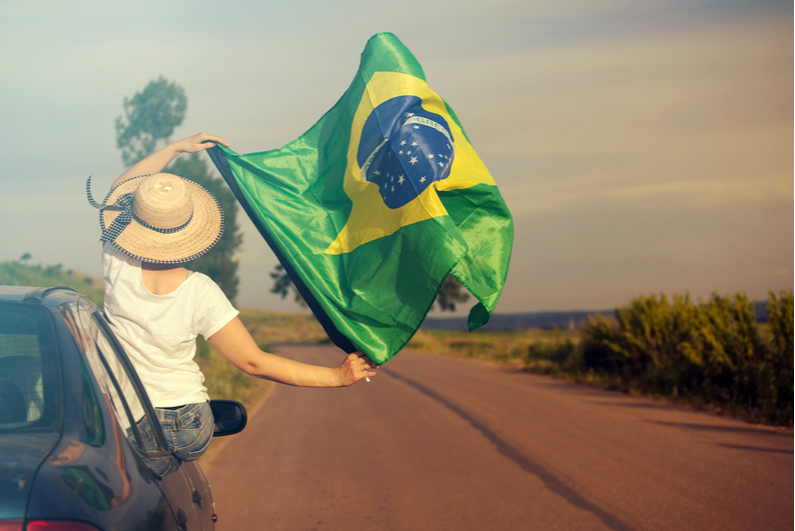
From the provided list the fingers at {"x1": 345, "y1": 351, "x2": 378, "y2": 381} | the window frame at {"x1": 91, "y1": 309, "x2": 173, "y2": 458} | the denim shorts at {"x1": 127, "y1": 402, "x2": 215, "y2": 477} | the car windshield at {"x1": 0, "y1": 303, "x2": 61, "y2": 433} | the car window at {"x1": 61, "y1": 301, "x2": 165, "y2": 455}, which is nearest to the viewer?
the car windshield at {"x1": 0, "y1": 303, "x2": 61, "y2": 433}

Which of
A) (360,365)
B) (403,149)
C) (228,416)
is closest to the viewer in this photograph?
(228,416)

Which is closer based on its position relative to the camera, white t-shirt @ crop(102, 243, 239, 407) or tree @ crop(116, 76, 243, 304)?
white t-shirt @ crop(102, 243, 239, 407)

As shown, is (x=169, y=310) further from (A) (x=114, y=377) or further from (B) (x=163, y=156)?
(B) (x=163, y=156)

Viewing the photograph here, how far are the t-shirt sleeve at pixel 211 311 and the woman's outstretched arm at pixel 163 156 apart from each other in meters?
0.83

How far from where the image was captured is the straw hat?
277 centimetres

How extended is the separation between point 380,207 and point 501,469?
544 cm

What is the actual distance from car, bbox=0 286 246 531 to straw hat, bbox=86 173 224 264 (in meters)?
0.31

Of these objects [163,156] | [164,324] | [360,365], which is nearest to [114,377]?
[164,324]

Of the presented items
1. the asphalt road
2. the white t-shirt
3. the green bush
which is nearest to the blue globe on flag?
the white t-shirt

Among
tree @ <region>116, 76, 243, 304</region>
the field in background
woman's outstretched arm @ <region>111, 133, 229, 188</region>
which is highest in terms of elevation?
tree @ <region>116, 76, 243, 304</region>

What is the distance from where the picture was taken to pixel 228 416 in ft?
10.2

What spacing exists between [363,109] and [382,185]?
59 cm

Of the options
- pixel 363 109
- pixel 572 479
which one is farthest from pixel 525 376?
pixel 363 109

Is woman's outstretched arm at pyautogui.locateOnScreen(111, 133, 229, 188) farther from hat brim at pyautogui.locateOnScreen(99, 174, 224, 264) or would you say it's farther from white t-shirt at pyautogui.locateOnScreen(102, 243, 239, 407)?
white t-shirt at pyautogui.locateOnScreen(102, 243, 239, 407)
